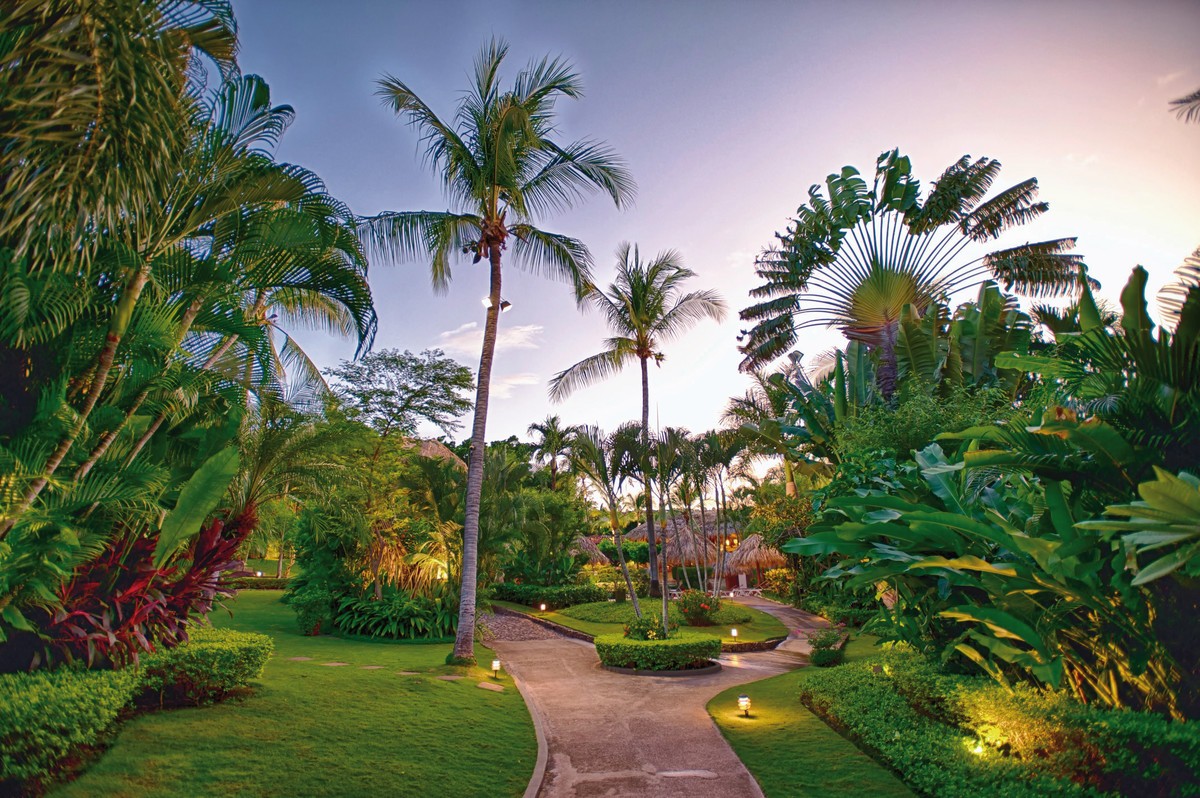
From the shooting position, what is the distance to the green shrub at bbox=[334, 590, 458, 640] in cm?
1589

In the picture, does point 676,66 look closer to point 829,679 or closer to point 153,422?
point 153,422

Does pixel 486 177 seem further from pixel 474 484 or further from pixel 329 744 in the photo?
pixel 329 744

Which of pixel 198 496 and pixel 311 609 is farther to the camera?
pixel 311 609

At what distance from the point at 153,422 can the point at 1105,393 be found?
30.5ft

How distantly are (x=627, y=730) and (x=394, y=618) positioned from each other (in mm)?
9705

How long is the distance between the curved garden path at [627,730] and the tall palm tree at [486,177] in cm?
253

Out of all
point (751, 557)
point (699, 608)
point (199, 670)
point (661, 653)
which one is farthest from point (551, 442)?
point (199, 670)

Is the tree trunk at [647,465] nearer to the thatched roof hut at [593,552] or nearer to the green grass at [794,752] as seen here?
the green grass at [794,752]

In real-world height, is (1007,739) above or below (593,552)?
below

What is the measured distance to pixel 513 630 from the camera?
20.1 metres

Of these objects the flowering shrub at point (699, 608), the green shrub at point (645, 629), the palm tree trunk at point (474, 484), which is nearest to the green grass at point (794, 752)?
the green shrub at point (645, 629)

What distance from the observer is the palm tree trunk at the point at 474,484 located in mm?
11836

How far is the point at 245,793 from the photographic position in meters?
4.89

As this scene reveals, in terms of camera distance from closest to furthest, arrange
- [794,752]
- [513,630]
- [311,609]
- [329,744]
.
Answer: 1. [329,744]
2. [794,752]
3. [311,609]
4. [513,630]
